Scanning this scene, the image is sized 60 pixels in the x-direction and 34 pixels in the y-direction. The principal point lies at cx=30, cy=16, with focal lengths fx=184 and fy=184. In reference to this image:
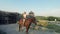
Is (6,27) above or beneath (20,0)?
beneath

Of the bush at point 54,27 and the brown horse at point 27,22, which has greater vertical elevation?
the brown horse at point 27,22

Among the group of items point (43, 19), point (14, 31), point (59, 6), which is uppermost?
point (59, 6)

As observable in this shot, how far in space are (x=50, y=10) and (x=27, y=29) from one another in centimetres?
48

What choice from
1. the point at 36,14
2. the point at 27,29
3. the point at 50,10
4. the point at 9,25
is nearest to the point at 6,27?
the point at 9,25

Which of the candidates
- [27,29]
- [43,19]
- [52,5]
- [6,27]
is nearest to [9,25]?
[6,27]

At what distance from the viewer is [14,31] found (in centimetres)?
307

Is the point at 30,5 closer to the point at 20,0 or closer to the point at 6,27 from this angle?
the point at 20,0

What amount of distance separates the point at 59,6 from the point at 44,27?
0.41 meters

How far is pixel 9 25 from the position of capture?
3070 millimetres

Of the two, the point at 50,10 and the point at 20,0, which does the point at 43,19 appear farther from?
the point at 20,0

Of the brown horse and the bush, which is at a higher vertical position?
the brown horse

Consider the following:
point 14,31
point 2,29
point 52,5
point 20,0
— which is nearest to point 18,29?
point 14,31

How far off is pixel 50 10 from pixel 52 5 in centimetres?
9

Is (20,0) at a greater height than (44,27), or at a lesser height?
greater
